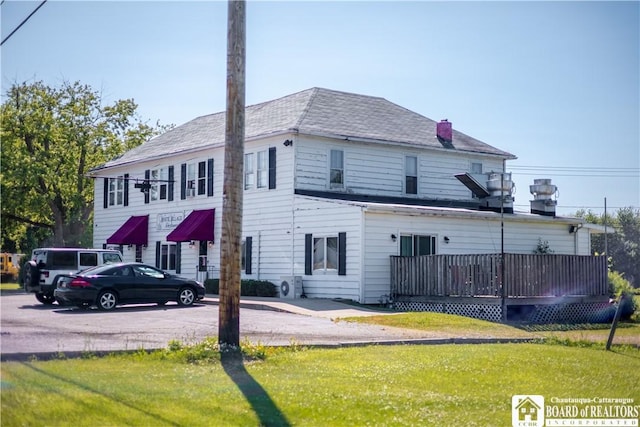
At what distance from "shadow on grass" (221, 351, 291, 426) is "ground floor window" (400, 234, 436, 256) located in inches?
654

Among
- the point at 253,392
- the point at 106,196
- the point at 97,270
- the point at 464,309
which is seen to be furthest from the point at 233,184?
the point at 106,196

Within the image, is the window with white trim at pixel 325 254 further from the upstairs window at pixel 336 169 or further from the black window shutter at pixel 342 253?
the upstairs window at pixel 336 169

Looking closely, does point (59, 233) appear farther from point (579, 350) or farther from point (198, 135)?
point (579, 350)

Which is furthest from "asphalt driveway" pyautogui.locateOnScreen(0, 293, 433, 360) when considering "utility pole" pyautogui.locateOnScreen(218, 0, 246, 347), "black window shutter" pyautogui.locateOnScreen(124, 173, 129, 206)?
"black window shutter" pyautogui.locateOnScreen(124, 173, 129, 206)

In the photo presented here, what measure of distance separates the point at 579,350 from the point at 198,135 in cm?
2663

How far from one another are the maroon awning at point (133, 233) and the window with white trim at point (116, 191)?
282 centimetres

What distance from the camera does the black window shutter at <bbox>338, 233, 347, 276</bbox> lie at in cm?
2844

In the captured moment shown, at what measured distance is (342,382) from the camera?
36.5 ft

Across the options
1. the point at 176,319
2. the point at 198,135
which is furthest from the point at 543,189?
the point at 176,319

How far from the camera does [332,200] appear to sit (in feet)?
95.2

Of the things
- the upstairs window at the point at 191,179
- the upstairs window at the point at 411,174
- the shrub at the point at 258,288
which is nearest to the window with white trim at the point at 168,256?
the upstairs window at the point at 191,179

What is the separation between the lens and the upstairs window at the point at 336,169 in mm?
32438

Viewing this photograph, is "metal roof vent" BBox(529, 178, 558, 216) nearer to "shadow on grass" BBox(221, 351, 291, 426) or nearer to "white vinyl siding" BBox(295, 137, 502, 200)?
"white vinyl siding" BBox(295, 137, 502, 200)

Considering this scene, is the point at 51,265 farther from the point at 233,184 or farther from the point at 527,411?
the point at 527,411
